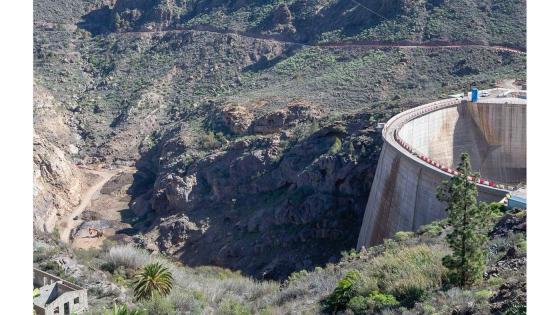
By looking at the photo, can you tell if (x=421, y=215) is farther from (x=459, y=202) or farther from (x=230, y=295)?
(x=459, y=202)

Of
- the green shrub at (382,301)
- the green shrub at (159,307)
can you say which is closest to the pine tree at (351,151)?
the green shrub at (159,307)

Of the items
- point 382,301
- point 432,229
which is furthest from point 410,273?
point 432,229

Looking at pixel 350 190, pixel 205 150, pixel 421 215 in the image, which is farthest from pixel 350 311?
pixel 205 150

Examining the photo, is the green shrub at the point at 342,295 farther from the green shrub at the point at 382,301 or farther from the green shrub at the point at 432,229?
the green shrub at the point at 432,229

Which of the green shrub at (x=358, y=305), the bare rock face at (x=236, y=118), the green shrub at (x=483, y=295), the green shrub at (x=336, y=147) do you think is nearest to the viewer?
the green shrub at (x=483, y=295)

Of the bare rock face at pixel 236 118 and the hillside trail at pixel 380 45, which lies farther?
the hillside trail at pixel 380 45

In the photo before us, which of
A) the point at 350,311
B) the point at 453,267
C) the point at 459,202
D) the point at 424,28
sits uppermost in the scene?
the point at 424,28

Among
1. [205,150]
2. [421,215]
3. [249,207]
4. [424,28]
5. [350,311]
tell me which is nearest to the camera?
[350,311]
